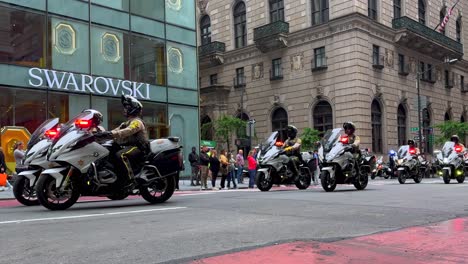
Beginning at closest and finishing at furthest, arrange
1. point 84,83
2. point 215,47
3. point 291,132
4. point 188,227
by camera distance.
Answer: point 188,227
point 291,132
point 84,83
point 215,47

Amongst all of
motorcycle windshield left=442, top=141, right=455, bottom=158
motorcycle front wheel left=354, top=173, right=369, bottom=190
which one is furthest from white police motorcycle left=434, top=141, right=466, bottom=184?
motorcycle front wheel left=354, top=173, right=369, bottom=190

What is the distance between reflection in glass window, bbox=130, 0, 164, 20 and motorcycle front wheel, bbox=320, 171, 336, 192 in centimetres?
1441

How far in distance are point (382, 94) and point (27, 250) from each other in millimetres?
33436

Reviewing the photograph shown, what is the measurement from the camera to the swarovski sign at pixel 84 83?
20.0 m

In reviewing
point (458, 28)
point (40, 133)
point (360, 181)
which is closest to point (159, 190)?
point (40, 133)

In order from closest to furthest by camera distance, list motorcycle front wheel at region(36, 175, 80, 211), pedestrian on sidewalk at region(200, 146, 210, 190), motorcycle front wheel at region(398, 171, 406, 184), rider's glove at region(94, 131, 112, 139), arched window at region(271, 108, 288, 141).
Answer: motorcycle front wheel at region(36, 175, 80, 211) → rider's glove at region(94, 131, 112, 139) → motorcycle front wheel at region(398, 171, 406, 184) → pedestrian on sidewalk at region(200, 146, 210, 190) → arched window at region(271, 108, 288, 141)

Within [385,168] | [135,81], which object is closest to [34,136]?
[135,81]

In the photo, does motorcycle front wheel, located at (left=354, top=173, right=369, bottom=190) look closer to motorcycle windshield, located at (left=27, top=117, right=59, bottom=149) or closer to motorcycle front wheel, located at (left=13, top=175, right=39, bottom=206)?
motorcycle windshield, located at (left=27, top=117, right=59, bottom=149)

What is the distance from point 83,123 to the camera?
8.48 metres

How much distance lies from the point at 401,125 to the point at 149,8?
2283 cm

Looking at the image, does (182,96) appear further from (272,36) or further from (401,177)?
(272,36)

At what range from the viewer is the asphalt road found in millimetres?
4789

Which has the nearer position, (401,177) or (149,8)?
(401,177)

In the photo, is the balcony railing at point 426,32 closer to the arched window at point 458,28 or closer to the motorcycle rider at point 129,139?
the arched window at point 458,28
